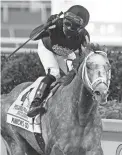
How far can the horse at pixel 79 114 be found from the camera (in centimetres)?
573

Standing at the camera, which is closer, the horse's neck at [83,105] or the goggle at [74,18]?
the horse's neck at [83,105]

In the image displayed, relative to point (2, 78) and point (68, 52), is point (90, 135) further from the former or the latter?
point (2, 78)

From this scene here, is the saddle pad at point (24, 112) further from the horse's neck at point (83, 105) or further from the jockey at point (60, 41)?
the horse's neck at point (83, 105)

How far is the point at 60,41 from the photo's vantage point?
679 centimetres

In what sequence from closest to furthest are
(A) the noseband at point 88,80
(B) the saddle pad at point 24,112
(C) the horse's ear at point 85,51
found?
1. (A) the noseband at point 88,80
2. (C) the horse's ear at point 85,51
3. (B) the saddle pad at point 24,112

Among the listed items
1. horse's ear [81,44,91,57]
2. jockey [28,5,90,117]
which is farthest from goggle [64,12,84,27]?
horse's ear [81,44,91,57]

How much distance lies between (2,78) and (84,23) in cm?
269

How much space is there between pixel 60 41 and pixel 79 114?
3.45ft

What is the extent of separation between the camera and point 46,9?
1712 centimetres

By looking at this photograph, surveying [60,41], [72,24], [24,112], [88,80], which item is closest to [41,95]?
[24,112]

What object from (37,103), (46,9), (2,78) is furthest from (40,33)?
(46,9)

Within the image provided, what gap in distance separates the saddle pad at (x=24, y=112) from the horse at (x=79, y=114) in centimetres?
21

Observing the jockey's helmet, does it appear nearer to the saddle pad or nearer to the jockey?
the jockey

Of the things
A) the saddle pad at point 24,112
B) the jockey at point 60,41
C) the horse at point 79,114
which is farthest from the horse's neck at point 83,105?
the saddle pad at point 24,112
